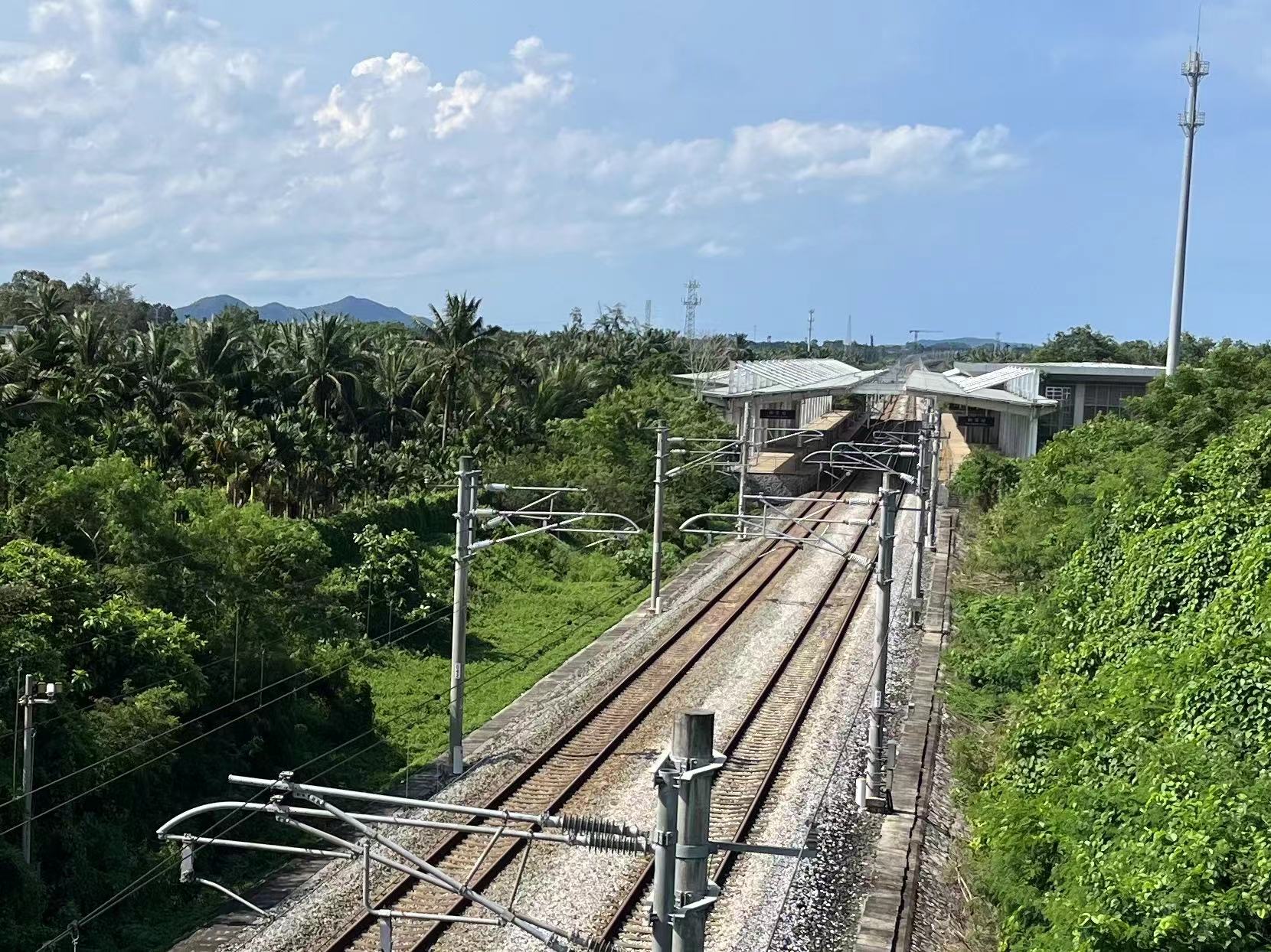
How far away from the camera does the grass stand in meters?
20.4

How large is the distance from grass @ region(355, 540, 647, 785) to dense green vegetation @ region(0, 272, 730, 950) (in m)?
0.08

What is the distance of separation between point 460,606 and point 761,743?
5139 millimetres

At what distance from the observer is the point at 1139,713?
12344 millimetres

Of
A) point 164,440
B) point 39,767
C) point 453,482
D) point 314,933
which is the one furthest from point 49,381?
point 314,933

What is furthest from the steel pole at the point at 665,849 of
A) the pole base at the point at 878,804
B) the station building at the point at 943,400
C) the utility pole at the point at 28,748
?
the station building at the point at 943,400

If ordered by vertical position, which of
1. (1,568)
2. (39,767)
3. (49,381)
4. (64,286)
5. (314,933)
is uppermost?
(64,286)

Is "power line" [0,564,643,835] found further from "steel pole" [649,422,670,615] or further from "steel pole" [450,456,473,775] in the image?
"steel pole" [649,422,670,615]

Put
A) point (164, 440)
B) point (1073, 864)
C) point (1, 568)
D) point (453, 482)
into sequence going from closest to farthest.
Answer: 1. point (1073, 864)
2. point (1, 568)
3. point (164, 440)
4. point (453, 482)

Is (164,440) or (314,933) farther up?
(164,440)

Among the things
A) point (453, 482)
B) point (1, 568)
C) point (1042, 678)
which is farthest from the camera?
Result: point (453, 482)

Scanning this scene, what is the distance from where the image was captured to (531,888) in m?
13.5

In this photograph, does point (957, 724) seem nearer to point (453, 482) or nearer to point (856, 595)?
point (856, 595)

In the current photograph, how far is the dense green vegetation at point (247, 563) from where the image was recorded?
553 inches

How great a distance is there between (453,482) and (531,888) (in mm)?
25133
